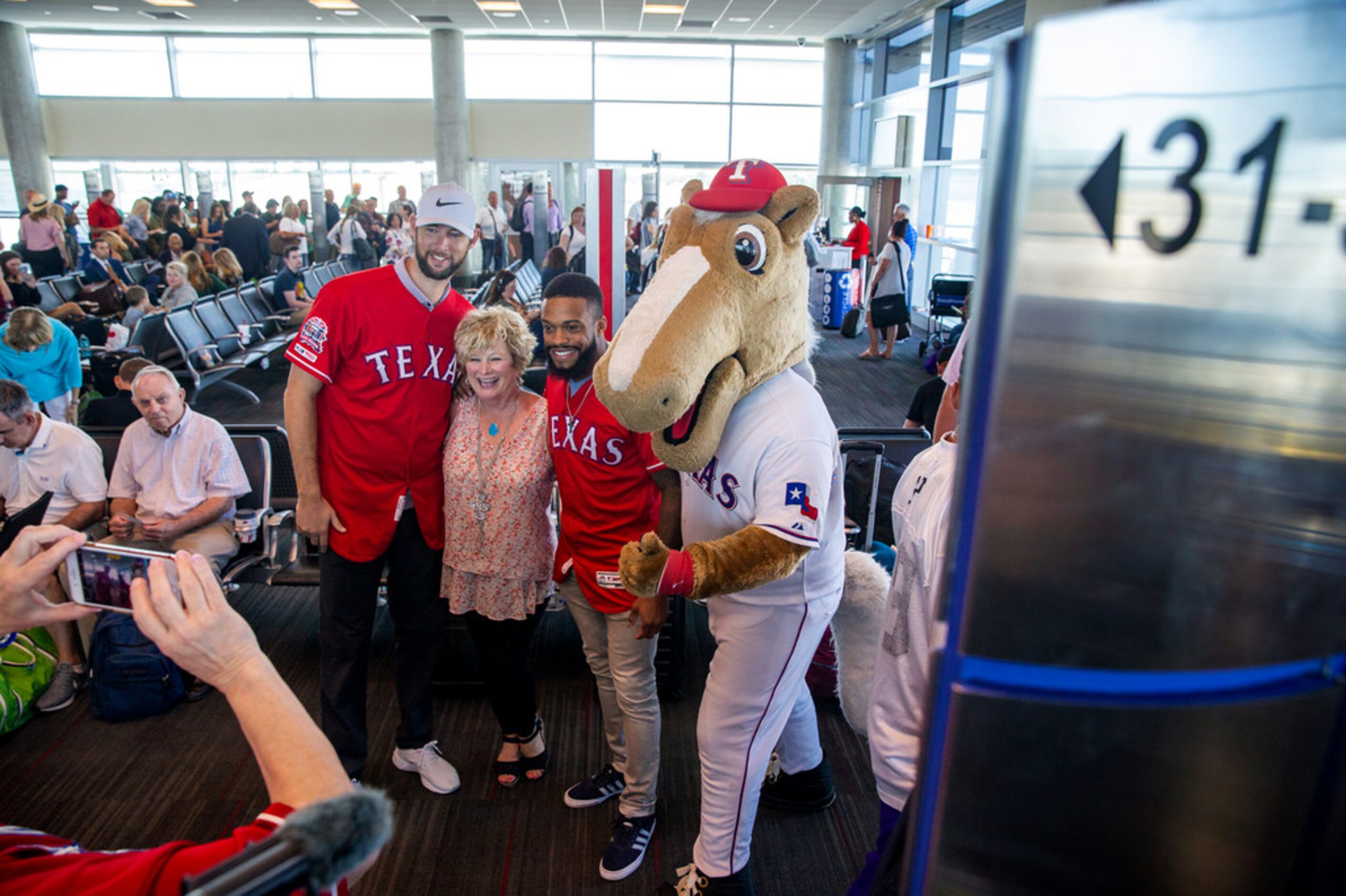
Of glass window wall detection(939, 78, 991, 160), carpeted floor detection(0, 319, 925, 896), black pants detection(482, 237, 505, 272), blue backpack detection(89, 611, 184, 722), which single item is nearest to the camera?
carpeted floor detection(0, 319, 925, 896)

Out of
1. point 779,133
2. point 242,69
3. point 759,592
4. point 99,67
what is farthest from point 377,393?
point 99,67

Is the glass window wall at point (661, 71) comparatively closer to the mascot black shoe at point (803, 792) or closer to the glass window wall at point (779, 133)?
the glass window wall at point (779, 133)

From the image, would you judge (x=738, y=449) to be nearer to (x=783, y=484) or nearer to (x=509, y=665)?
(x=783, y=484)

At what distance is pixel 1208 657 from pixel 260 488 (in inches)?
146

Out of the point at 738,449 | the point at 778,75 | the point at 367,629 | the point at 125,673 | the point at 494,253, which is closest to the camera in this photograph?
the point at 738,449

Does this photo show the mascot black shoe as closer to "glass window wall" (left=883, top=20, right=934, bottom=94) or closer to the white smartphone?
the white smartphone

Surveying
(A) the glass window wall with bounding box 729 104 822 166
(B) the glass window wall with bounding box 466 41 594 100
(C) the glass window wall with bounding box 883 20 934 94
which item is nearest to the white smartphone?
(C) the glass window wall with bounding box 883 20 934 94

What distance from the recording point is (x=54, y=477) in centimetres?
337

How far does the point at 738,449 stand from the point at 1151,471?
1.25 m

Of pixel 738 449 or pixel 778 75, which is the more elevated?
pixel 778 75

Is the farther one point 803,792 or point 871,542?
point 871,542

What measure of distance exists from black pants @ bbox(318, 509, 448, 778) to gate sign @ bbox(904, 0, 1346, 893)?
6.74 ft

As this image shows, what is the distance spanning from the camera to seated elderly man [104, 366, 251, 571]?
3.33 m

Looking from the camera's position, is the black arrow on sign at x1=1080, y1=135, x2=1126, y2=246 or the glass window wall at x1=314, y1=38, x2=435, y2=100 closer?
the black arrow on sign at x1=1080, y1=135, x2=1126, y2=246
